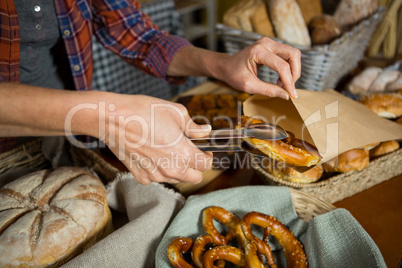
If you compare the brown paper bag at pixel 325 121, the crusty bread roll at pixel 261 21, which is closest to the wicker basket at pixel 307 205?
the brown paper bag at pixel 325 121

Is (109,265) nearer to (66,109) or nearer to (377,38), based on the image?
(66,109)

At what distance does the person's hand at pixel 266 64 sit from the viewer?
86cm

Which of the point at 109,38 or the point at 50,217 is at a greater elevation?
the point at 109,38

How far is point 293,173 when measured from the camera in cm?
90

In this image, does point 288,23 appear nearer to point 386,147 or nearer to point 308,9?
point 308,9

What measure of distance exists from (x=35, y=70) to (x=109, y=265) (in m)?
0.76

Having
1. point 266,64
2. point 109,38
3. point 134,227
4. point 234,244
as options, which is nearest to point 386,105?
point 266,64

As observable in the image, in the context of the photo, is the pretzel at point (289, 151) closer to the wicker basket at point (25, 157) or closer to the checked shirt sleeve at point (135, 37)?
the checked shirt sleeve at point (135, 37)

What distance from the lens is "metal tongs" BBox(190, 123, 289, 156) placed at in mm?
744

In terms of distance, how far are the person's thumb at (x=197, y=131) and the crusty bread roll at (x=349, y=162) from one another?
438 mm

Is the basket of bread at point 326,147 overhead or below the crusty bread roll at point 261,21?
below

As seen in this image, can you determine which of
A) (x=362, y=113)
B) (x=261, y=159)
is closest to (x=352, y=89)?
(x=362, y=113)

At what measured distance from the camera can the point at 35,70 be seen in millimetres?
1106

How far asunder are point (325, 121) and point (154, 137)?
1.58 feet
